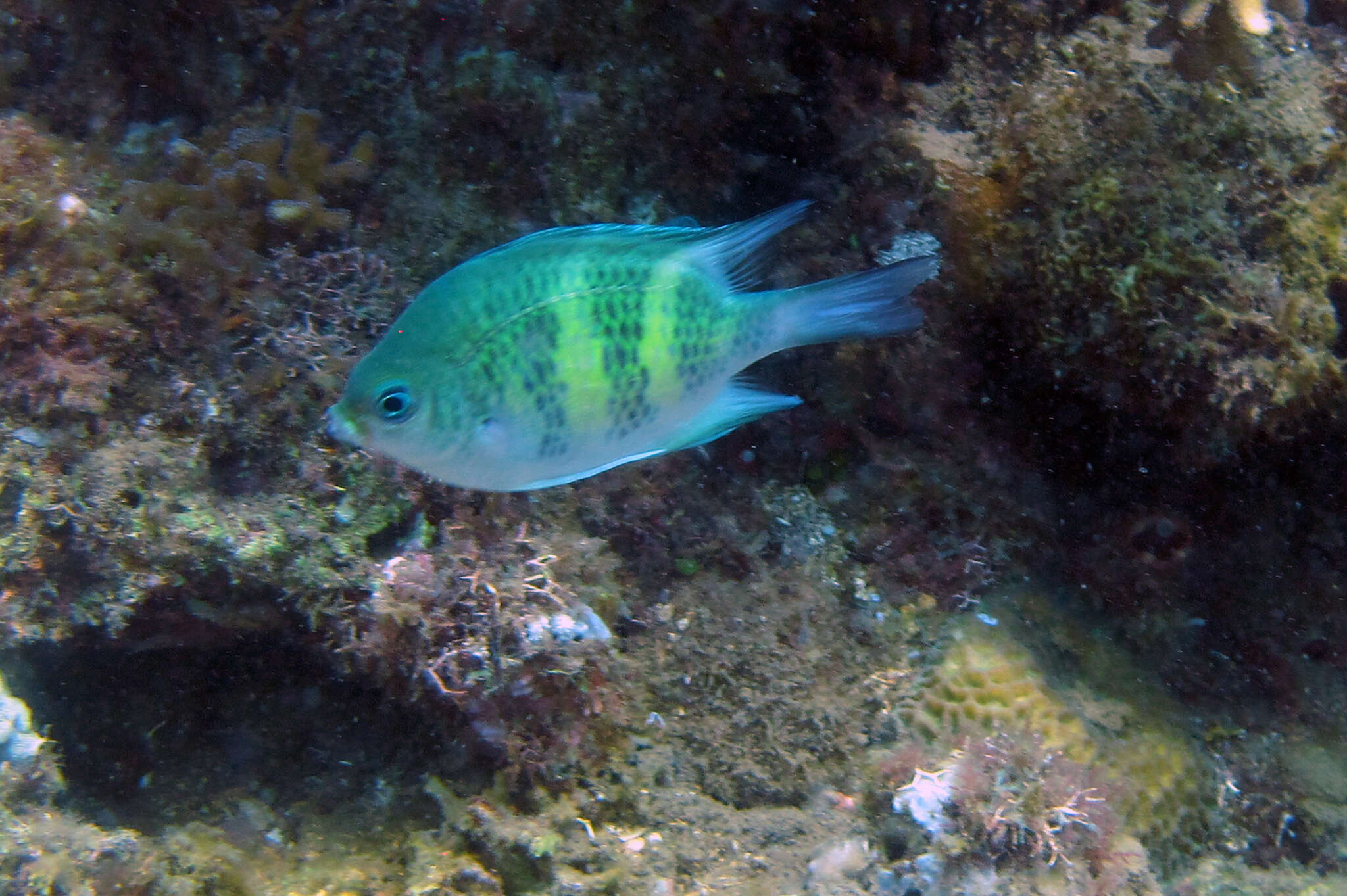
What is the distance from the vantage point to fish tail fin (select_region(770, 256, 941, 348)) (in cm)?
229

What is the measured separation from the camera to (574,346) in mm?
2021

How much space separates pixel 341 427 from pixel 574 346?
2.15 ft

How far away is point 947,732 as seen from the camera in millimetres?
3023

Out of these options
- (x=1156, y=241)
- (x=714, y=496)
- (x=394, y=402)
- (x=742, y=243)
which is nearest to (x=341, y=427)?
(x=394, y=402)

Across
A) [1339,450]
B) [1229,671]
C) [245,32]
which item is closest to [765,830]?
[1229,671]

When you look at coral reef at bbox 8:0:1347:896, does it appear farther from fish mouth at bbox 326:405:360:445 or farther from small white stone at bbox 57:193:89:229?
fish mouth at bbox 326:405:360:445

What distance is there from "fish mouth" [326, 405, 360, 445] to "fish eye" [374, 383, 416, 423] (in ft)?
0.26

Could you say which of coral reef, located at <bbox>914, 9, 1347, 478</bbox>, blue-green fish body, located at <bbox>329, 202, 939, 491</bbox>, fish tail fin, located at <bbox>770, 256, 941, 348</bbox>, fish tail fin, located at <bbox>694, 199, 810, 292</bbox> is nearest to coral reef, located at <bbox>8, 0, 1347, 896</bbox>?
coral reef, located at <bbox>914, 9, 1347, 478</bbox>

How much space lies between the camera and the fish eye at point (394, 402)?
1921 mm

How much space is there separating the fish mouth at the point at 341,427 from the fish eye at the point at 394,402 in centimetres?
8

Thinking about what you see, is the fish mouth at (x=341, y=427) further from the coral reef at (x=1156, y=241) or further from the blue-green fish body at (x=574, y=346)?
the coral reef at (x=1156, y=241)

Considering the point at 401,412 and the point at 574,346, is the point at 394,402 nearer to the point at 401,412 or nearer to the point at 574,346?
the point at 401,412

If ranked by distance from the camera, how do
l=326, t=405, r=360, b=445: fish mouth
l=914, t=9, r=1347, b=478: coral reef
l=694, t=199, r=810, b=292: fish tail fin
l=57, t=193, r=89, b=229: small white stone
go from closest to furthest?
l=326, t=405, r=360, b=445: fish mouth
l=694, t=199, r=810, b=292: fish tail fin
l=914, t=9, r=1347, b=478: coral reef
l=57, t=193, r=89, b=229: small white stone

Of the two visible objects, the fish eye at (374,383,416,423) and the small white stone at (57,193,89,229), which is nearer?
the fish eye at (374,383,416,423)
